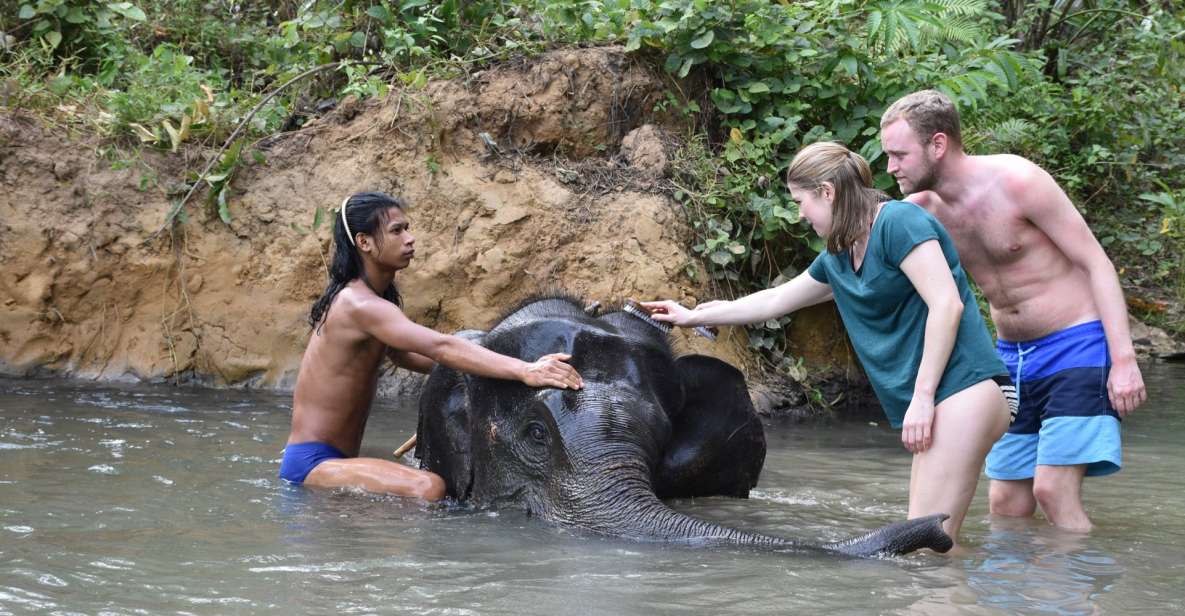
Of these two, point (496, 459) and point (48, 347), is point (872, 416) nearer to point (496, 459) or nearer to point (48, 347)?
point (496, 459)

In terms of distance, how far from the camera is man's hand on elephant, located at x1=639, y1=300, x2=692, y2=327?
5.44m

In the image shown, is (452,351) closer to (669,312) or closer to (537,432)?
(537,432)

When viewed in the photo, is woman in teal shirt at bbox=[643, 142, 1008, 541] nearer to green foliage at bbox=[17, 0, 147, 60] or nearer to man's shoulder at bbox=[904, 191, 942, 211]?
man's shoulder at bbox=[904, 191, 942, 211]

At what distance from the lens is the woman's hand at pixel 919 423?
4.17m

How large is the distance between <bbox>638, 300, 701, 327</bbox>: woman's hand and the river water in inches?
31.5

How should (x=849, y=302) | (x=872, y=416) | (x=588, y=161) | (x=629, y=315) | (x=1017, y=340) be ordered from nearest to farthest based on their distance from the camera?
(x=849, y=302)
(x=1017, y=340)
(x=629, y=315)
(x=872, y=416)
(x=588, y=161)

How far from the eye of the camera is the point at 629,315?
5.53m

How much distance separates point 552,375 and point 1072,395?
1.93m

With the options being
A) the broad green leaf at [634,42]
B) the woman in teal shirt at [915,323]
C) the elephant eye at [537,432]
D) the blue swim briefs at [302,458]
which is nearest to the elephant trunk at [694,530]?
the woman in teal shirt at [915,323]

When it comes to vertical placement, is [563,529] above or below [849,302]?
below

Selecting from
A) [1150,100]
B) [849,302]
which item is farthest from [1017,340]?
[1150,100]

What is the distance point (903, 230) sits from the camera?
4148 mm

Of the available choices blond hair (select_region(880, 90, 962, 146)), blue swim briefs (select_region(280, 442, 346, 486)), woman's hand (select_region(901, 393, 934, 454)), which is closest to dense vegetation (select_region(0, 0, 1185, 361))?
blue swim briefs (select_region(280, 442, 346, 486))

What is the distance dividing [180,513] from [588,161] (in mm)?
4725
